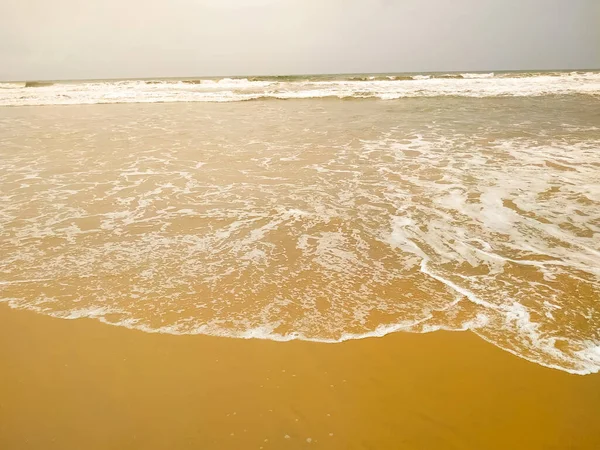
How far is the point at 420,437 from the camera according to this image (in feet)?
6.47

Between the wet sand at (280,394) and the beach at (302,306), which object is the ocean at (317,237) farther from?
the wet sand at (280,394)

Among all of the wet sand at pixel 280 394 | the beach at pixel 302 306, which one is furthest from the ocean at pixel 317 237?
the wet sand at pixel 280 394

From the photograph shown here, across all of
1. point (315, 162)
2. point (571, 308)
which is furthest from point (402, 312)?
point (315, 162)

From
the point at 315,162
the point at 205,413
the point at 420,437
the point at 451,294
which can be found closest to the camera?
the point at 420,437

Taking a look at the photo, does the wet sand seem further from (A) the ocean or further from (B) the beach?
(A) the ocean

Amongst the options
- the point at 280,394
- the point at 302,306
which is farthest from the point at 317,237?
the point at 280,394

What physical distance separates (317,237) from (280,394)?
2250 mm

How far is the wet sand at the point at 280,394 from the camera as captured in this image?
1.97m

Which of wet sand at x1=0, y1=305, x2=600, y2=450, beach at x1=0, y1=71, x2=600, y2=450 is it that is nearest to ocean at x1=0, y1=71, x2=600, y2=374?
beach at x1=0, y1=71, x2=600, y2=450

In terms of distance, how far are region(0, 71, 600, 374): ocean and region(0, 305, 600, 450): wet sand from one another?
182 millimetres

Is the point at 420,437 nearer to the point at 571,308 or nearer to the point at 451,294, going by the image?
the point at 451,294

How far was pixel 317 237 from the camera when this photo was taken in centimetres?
430

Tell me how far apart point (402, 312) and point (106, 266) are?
8.98ft

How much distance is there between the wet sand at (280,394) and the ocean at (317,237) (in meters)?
0.18
